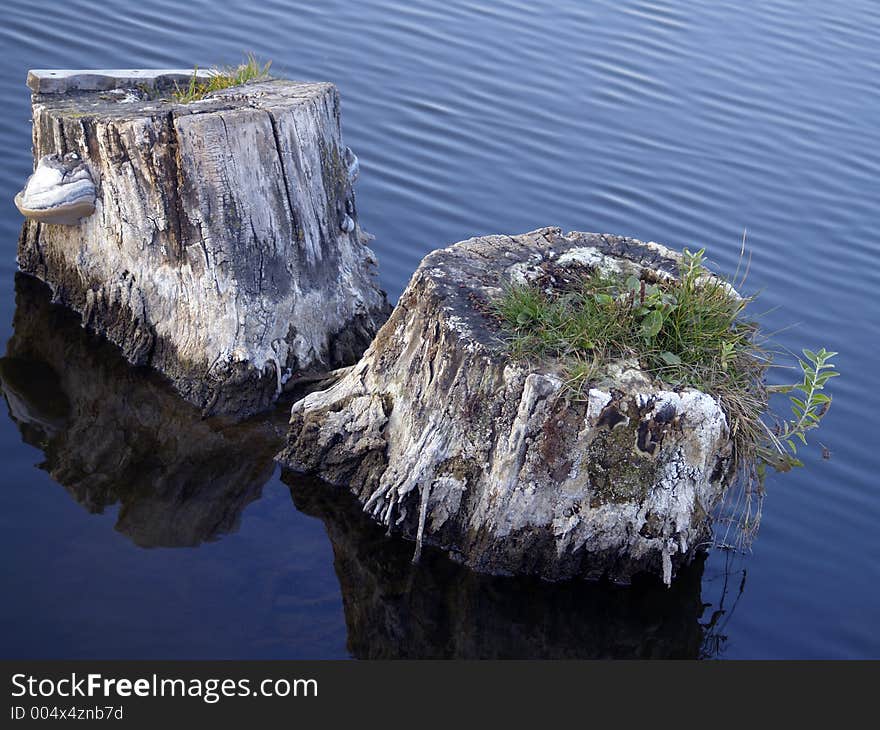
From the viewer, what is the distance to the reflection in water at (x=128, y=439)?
207 inches

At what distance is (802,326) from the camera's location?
302 inches

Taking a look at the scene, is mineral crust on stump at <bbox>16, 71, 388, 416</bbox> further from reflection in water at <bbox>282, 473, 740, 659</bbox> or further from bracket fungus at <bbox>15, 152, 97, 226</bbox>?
reflection in water at <bbox>282, 473, 740, 659</bbox>

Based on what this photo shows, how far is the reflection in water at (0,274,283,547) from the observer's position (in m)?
5.25

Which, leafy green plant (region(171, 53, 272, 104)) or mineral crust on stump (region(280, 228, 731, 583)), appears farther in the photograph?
leafy green plant (region(171, 53, 272, 104))

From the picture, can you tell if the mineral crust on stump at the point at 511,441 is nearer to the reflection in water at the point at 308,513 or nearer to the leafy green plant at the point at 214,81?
the reflection in water at the point at 308,513

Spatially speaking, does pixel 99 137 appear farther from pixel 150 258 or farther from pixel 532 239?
pixel 532 239

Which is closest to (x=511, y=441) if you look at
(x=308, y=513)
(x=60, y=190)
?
(x=308, y=513)

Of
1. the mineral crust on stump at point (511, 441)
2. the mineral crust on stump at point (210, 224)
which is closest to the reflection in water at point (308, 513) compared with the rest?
the mineral crust on stump at point (511, 441)

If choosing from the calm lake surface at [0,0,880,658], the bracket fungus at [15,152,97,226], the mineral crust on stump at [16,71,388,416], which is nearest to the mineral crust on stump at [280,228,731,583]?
the calm lake surface at [0,0,880,658]

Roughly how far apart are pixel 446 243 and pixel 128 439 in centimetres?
329

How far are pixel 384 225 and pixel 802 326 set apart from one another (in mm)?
3272

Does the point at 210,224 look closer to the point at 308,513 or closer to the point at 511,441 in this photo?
the point at 308,513

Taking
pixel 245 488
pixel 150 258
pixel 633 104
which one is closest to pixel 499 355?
pixel 245 488

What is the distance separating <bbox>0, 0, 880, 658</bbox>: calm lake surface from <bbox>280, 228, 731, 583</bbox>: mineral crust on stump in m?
0.23
